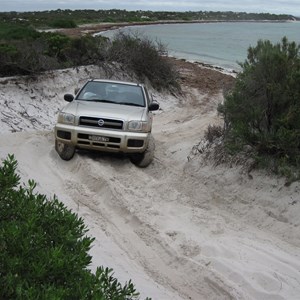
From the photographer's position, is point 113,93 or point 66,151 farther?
point 113,93

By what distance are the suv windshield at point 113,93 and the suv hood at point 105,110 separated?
10.8 inches

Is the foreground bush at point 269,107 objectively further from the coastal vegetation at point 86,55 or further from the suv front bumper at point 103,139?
the coastal vegetation at point 86,55

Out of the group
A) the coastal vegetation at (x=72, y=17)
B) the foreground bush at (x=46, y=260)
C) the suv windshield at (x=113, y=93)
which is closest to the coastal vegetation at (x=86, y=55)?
the suv windshield at (x=113, y=93)

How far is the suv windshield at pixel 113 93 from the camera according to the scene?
10683 mm

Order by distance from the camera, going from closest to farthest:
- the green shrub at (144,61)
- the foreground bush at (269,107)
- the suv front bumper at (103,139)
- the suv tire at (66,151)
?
1. the foreground bush at (269,107)
2. the suv front bumper at (103,139)
3. the suv tire at (66,151)
4. the green shrub at (144,61)

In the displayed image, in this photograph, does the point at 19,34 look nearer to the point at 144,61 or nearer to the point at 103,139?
the point at 144,61

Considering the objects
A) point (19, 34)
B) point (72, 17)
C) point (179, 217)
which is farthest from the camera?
point (72, 17)

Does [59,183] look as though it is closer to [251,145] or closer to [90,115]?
[90,115]

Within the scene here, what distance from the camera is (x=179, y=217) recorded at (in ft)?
24.5

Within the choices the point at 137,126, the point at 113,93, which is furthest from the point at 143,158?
the point at 113,93

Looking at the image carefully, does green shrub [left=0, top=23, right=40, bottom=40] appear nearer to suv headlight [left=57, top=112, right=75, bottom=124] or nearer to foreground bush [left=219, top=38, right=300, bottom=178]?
suv headlight [left=57, top=112, right=75, bottom=124]

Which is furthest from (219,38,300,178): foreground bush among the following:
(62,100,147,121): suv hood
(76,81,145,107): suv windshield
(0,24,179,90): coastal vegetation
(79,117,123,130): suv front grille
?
(0,24,179,90): coastal vegetation

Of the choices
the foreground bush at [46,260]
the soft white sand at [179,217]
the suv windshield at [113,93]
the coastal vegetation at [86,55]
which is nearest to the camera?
the foreground bush at [46,260]

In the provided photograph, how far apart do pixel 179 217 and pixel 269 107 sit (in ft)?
8.85
